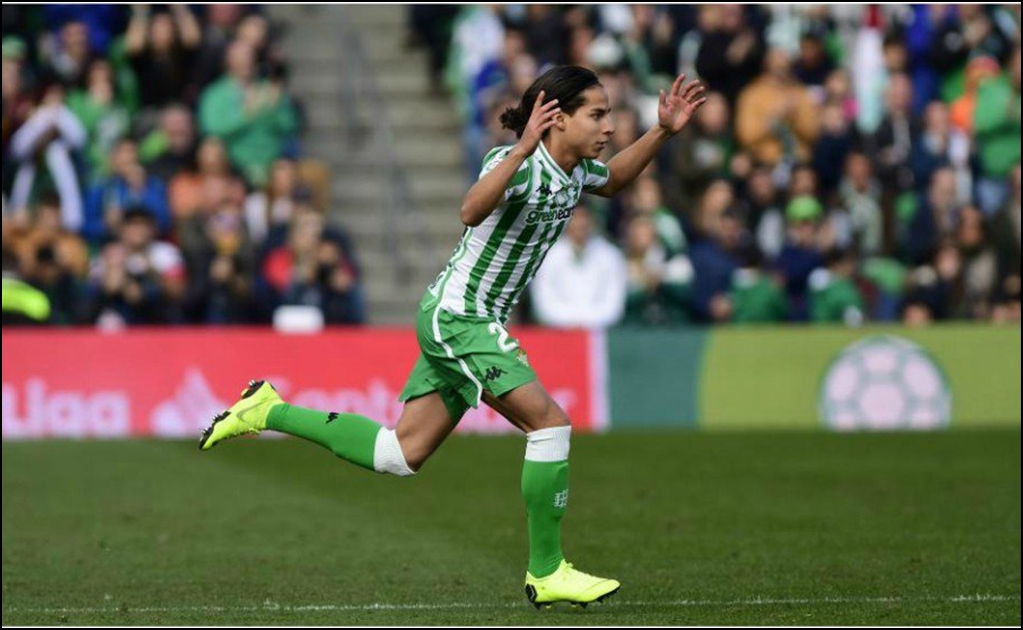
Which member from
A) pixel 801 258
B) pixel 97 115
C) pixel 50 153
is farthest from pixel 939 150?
pixel 50 153

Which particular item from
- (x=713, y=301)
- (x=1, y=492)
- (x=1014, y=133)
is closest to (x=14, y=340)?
(x=1, y=492)

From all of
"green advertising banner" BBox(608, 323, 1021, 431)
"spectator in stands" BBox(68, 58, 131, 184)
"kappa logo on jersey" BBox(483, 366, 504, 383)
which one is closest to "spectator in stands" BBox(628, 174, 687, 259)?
"green advertising banner" BBox(608, 323, 1021, 431)

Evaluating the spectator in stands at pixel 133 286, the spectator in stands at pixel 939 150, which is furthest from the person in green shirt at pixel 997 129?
the spectator in stands at pixel 133 286

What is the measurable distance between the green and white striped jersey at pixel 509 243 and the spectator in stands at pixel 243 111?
470 inches

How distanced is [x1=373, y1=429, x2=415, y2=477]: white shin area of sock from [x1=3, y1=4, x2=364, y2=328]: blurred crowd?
965cm

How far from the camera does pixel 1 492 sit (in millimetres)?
13172

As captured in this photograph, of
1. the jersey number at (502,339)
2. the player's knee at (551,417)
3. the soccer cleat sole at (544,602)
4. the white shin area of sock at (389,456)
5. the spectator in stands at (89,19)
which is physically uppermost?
the spectator in stands at (89,19)

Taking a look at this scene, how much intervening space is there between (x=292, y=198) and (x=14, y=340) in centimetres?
332

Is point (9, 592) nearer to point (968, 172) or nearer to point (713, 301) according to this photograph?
point (713, 301)

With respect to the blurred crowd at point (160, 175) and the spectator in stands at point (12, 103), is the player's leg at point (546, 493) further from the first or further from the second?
the spectator in stands at point (12, 103)

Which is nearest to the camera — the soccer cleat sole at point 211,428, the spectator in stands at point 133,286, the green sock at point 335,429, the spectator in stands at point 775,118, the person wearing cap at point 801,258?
the green sock at point 335,429

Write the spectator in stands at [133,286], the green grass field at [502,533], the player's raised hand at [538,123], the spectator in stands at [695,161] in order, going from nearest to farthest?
1. the player's raised hand at [538,123]
2. the green grass field at [502,533]
3. the spectator in stands at [133,286]
4. the spectator in stands at [695,161]

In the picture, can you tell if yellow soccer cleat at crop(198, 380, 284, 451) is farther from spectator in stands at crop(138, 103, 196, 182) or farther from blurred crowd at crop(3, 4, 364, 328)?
spectator in stands at crop(138, 103, 196, 182)

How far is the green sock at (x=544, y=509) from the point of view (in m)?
8.26
